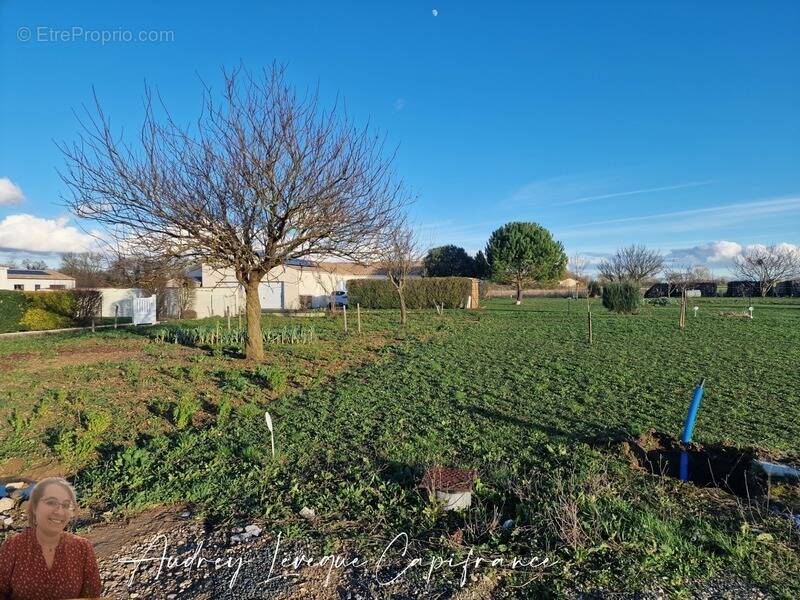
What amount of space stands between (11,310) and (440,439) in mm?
20113

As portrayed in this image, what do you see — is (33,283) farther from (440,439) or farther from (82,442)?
(440,439)

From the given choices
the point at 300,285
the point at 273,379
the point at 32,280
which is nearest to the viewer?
the point at 273,379

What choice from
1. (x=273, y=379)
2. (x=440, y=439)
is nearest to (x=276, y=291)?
(x=273, y=379)

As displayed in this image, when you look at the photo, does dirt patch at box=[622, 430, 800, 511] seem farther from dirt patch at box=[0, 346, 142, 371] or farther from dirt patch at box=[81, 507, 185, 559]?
dirt patch at box=[0, 346, 142, 371]

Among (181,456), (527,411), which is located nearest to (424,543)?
(181,456)

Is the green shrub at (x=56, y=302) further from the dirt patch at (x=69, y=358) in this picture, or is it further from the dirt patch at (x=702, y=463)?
the dirt patch at (x=702, y=463)

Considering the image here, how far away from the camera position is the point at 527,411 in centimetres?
685

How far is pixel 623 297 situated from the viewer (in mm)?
23375

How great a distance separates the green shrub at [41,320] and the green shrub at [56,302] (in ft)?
0.64

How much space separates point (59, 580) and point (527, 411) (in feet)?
19.2

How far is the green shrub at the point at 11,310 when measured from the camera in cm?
1872

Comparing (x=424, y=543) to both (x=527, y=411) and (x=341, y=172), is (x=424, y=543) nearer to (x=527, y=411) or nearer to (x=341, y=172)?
(x=527, y=411)

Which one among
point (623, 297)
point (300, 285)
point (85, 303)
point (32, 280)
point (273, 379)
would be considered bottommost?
point (273, 379)

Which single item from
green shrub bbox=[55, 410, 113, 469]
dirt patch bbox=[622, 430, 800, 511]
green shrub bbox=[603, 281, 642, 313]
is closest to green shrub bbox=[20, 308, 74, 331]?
green shrub bbox=[55, 410, 113, 469]
